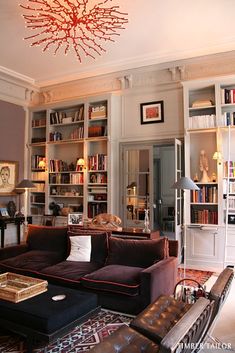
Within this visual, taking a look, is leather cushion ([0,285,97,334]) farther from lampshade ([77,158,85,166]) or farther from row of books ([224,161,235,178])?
lampshade ([77,158,85,166])

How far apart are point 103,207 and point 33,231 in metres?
1.98

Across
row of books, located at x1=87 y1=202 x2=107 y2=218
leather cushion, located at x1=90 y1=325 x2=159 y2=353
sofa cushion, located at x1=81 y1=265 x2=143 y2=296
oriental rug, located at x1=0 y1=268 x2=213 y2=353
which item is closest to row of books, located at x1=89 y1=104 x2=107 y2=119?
row of books, located at x1=87 y1=202 x2=107 y2=218

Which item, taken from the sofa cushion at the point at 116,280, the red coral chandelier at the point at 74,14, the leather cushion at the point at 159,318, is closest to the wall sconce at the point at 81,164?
the red coral chandelier at the point at 74,14

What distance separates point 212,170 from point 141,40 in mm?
2629

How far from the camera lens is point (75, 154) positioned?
706cm

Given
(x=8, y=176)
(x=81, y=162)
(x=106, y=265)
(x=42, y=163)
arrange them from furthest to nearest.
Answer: (x=42, y=163)
(x=8, y=176)
(x=81, y=162)
(x=106, y=265)

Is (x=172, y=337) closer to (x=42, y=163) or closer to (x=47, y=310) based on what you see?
(x=47, y=310)

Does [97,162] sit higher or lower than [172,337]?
higher

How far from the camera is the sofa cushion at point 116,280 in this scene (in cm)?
315

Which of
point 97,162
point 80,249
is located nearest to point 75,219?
point 80,249

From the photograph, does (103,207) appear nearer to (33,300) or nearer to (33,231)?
(33,231)

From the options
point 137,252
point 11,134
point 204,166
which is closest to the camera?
point 137,252

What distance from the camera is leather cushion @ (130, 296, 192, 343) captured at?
6.83 feet

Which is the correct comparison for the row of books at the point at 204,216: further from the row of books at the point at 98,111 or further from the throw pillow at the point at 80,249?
the row of books at the point at 98,111
